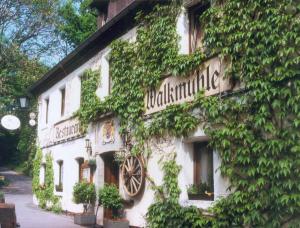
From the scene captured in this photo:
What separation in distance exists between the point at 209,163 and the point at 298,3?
11.3 ft

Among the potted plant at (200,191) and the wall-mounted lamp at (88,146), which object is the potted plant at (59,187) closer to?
the wall-mounted lamp at (88,146)

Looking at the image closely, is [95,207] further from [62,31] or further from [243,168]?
[62,31]

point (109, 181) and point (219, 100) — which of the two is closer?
point (219, 100)

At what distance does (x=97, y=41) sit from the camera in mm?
14188

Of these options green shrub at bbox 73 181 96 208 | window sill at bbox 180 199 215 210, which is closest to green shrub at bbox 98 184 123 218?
green shrub at bbox 73 181 96 208

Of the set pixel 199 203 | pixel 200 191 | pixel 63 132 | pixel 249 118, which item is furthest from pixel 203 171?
pixel 63 132

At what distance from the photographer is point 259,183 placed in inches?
293

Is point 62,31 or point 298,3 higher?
point 62,31

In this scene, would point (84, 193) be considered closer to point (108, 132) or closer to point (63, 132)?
point (108, 132)

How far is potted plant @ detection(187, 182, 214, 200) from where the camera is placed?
9031mm

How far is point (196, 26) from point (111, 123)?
4039mm

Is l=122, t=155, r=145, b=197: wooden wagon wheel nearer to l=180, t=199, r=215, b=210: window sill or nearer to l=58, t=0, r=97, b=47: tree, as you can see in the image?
l=180, t=199, r=215, b=210: window sill

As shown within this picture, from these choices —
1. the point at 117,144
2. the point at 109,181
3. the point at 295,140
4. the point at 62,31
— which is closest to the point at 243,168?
the point at 295,140

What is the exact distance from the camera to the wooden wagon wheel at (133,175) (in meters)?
10.9
